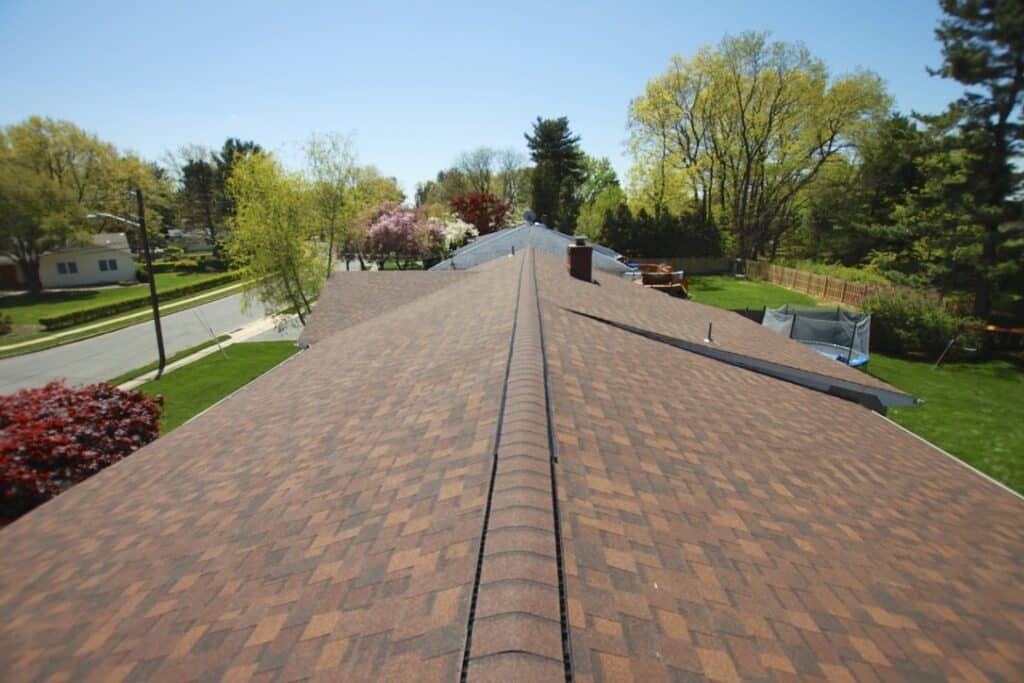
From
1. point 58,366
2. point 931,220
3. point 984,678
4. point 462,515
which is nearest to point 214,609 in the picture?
point 462,515

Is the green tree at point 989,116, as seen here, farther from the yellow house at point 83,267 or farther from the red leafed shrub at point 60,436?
the yellow house at point 83,267

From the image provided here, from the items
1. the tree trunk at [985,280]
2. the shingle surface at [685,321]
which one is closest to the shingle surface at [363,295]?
the shingle surface at [685,321]

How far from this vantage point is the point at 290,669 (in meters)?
2.75

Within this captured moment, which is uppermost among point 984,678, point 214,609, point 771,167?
point 771,167

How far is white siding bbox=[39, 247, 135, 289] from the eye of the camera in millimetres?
50125

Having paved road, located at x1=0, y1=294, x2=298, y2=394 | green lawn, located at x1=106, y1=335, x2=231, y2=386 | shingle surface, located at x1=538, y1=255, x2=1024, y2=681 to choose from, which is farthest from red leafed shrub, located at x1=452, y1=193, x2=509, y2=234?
shingle surface, located at x1=538, y1=255, x2=1024, y2=681

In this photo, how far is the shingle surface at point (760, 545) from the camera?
298cm

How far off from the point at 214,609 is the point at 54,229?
58.6 m

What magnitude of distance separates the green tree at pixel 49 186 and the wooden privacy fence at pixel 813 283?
6476cm

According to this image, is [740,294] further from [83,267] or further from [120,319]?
[83,267]

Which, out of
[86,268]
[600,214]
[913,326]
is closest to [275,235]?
[913,326]

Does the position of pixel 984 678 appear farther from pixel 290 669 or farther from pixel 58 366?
pixel 58 366

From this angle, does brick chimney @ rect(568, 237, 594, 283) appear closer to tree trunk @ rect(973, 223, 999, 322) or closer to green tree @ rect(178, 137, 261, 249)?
tree trunk @ rect(973, 223, 999, 322)

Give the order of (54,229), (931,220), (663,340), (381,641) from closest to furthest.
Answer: (381,641) < (663,340) < (931,220) < (54,229)
